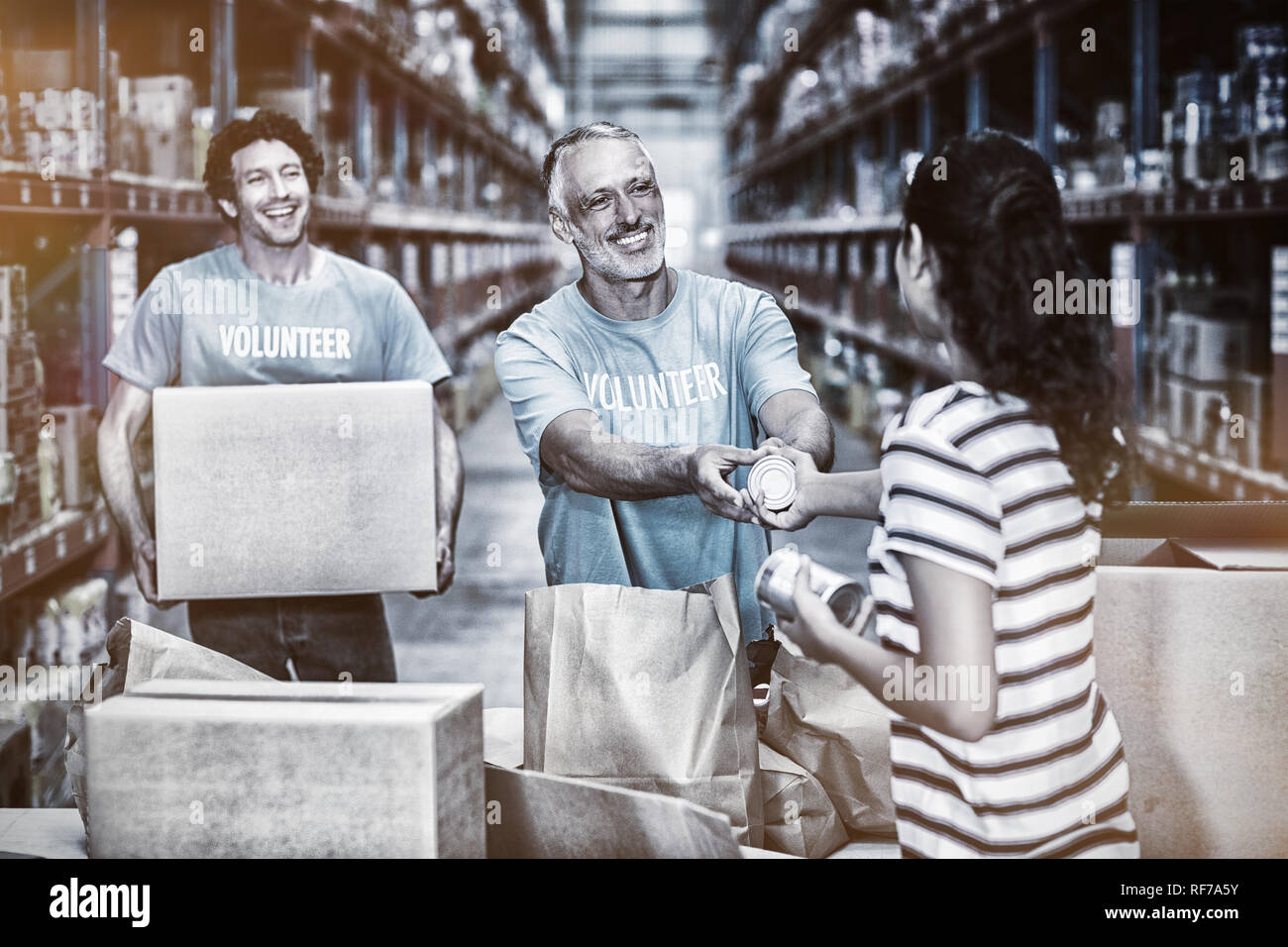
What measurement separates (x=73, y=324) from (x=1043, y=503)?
322 centimetres

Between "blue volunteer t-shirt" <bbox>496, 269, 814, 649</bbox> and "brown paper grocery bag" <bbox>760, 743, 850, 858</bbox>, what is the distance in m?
0.43

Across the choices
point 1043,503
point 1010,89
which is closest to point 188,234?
point 1043,503

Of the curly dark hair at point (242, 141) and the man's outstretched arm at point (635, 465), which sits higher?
the curly dark hair at point (242, 141)

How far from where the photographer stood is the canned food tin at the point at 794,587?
125 centimetres

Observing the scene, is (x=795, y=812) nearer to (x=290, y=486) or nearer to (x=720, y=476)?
(x=720, y=476)

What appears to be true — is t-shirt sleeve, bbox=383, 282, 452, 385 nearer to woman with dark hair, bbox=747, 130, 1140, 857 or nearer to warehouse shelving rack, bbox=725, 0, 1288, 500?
warehouse shelving rack, bbox=725, 0, 1288, 500

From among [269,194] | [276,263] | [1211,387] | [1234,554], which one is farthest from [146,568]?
[1211,387]

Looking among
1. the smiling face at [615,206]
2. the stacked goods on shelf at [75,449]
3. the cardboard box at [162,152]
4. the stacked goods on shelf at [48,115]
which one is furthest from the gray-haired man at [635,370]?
the cardboard box at [162,152]

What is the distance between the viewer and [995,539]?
3.76 feet

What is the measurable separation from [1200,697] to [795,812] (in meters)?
0.47

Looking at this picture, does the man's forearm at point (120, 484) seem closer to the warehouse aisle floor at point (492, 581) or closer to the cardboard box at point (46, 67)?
the warehouse aisle floor at point (492, 581)

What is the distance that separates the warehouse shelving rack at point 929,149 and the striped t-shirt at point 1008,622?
0.20 meters

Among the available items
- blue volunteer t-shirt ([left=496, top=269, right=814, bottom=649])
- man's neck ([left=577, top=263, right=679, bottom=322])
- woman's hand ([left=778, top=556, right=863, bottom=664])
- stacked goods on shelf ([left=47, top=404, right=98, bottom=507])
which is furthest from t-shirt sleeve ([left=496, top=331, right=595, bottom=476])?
→ stacked goods on shelf ([left=47, top=404, right=98, bottom=507])

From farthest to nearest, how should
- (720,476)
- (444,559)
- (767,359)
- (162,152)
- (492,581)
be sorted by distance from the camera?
(492,581) → (162,152) → (444,559) → (767,359) → (720,476)
